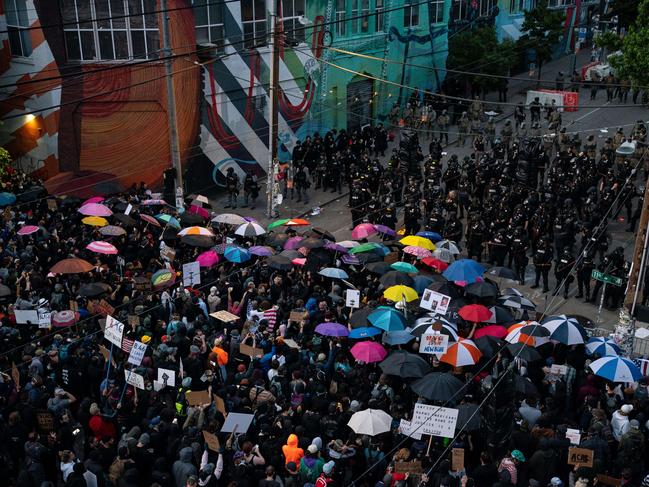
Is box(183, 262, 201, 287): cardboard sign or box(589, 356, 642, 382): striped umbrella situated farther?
box(183, 262, 201, 287): cardboard sign

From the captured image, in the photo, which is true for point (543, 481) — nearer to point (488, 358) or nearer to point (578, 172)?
point (488, 358)

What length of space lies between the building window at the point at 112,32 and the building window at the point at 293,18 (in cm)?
624

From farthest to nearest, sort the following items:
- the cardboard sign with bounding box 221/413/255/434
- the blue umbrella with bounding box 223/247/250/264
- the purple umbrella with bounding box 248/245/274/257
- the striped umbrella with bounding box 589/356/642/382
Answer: the purple umbrella with bounding box 248/245/274/257 → the blue umbrella with bounding box 223/247/250/264 → the striped umbrella with bounding box 589/356/642/382 → the cardboard sign with bounding box 221/413/255/434

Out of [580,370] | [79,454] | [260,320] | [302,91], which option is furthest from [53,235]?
[302,91]

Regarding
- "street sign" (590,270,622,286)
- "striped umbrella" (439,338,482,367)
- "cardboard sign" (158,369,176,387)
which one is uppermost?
"cardboard sign" (158,369,176,387)

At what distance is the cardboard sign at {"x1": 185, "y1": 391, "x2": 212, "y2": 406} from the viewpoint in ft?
40.2

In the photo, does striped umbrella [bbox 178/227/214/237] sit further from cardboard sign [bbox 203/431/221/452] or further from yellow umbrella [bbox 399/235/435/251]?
cardboard sign [bbox 203/431/221/452]

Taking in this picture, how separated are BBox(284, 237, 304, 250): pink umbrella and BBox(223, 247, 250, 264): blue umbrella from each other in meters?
1.29

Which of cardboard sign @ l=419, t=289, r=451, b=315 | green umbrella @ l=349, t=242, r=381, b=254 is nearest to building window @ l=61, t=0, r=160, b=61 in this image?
green umbrella @ l=349, t=242, r=381, b=254

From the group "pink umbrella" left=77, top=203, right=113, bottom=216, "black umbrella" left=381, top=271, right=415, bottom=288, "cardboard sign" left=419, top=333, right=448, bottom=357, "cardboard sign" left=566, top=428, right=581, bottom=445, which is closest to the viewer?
"cardboard sign" left=566, top=428, right=581, bottom=445

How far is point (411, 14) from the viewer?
39.3 metres

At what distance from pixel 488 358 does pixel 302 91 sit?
21240 millimetres

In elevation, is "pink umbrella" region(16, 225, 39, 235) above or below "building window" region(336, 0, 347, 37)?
below

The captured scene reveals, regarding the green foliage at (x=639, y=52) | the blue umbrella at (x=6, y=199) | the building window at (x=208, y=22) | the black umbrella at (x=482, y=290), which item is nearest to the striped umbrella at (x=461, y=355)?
the black umbrella at (x=482, y=290)
